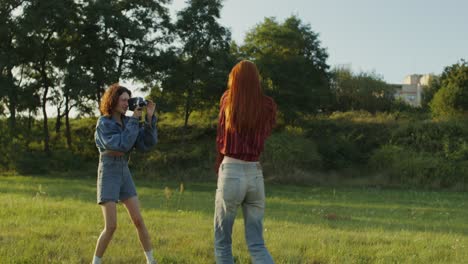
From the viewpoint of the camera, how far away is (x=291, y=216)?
12445 millimetres

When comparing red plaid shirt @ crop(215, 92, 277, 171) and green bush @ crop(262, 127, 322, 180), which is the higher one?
red plaid shirt @ crop(215, 92, 277, 171)

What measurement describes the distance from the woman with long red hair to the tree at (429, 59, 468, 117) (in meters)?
33.4

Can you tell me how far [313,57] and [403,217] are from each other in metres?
24.9

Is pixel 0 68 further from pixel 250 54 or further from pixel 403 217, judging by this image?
pixel 403 217

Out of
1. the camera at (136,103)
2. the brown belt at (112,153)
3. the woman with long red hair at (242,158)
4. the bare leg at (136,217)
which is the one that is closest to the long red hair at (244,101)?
the woman with long red hair at (242,158)

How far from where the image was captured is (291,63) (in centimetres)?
3434

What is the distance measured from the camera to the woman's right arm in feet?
18.2

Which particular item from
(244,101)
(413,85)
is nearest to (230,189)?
(244,101)

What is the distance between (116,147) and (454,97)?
34293mm

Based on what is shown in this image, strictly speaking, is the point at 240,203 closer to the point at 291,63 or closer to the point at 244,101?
the point at 244,101

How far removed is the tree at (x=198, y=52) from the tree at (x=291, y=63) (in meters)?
3.76

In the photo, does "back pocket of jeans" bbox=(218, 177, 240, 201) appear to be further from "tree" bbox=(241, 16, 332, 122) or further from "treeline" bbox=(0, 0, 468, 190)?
"tree" bbox=(241, 16, 332, 122)

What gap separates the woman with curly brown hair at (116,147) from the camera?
5578 millimetres

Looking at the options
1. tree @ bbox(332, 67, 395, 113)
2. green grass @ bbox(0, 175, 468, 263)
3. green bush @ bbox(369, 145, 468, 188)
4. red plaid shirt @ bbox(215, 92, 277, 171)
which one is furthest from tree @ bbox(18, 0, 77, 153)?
red plaid shirt @ bbox(215, 92, 277, 171)
